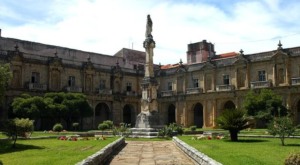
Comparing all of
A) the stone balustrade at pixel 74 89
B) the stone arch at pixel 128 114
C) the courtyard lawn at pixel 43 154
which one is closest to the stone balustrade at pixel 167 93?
the stone arch at pixel 128 114

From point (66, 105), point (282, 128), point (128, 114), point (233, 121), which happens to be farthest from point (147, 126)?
point (128, 114)

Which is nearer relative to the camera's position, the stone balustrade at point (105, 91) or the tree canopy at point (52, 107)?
the tree canopy at point (52, 107)

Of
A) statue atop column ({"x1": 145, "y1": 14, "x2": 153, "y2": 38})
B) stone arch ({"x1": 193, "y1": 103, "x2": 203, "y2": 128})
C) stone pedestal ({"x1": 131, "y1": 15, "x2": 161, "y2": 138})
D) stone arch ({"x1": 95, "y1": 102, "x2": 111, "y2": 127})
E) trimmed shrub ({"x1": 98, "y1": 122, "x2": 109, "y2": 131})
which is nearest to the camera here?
stone pedestal ({"x1": 131, "y1": 15, "x2": 161, "y2": 138})

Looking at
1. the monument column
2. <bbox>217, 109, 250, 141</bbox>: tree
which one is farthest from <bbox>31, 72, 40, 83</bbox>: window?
<bbox>217, 109, 250, 141</bbox>: tree

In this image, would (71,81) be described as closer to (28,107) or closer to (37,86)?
(37,86)

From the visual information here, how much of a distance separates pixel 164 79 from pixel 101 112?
10291mm

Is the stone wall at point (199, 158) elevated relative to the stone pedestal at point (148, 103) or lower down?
lower down

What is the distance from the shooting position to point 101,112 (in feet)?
167

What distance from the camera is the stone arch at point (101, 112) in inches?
1954

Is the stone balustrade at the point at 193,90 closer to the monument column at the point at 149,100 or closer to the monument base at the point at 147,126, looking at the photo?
the monument column at the point at 149,100

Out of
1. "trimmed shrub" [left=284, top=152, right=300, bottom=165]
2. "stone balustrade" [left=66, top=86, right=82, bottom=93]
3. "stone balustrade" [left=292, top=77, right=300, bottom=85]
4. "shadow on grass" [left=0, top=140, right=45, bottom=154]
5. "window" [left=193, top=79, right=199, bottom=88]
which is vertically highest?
"window" [left=193, top=79, right=199, bottom=88]

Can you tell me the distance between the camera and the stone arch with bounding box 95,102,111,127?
163ft

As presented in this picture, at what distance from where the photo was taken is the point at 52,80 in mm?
43375

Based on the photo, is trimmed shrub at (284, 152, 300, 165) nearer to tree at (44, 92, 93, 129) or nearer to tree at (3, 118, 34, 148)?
tree at (3, 118, 34, 148)
